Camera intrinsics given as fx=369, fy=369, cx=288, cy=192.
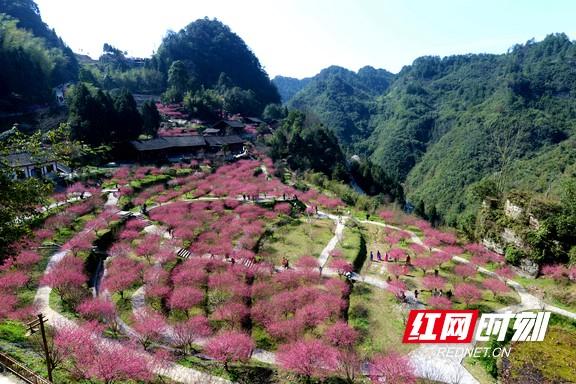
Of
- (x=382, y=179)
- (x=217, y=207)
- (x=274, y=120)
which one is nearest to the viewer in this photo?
(x=217, y=207)

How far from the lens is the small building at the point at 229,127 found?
8754 cm

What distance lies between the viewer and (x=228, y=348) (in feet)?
69.7

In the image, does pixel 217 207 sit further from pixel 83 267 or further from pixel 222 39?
pixel 222 39

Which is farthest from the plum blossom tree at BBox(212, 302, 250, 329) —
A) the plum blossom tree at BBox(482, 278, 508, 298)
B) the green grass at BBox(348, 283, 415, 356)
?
the plum blossom tree at BBox(482, 278, 508, 298)

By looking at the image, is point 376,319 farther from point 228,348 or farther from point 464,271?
point 464,271

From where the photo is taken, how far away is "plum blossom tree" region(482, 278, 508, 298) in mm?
33344

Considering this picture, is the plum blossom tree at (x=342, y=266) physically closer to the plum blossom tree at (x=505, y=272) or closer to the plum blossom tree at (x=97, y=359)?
the plum blossom tree at (x=505, y=272)

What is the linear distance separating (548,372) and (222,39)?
150642 mm

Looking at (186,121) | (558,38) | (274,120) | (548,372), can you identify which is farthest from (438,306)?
(558,38)

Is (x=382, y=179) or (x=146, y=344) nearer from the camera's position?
(x=146, y=344)

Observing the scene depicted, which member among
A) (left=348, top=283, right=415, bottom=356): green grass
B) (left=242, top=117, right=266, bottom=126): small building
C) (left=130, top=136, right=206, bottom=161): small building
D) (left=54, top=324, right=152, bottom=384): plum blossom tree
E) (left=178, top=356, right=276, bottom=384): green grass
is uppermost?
(left=242, top=117, right=266, bottom=126): small building

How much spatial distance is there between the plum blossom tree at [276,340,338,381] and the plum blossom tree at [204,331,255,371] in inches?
89.3

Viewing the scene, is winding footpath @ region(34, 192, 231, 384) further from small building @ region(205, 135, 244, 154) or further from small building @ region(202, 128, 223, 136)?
small building @ region(202, 128, 223, 136)

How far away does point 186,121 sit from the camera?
93.1 meters
